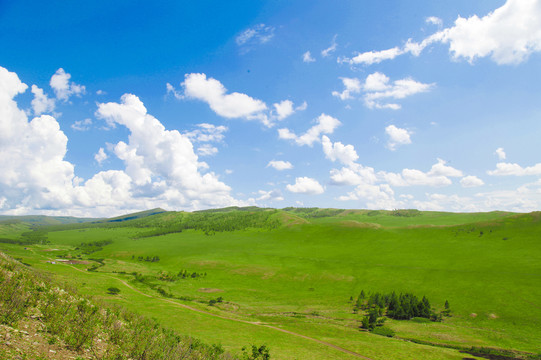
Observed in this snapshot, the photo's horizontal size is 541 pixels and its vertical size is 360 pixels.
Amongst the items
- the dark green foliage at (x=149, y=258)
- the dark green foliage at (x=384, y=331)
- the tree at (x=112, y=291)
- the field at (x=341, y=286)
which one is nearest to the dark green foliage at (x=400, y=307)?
the field at (x=341, y=286)

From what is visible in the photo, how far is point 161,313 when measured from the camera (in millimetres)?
49125

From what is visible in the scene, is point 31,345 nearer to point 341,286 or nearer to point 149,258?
point 341,286

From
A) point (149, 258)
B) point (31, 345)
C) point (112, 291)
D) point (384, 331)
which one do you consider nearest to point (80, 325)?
point (31, 345)

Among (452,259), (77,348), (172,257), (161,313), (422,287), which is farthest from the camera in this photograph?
(172,257)

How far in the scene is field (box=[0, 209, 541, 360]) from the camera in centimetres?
4509

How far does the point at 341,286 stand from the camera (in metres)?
101

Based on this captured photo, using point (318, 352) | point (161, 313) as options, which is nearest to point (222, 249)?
point (161, 313)

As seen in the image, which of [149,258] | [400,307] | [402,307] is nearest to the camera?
[400,307]

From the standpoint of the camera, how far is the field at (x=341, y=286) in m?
45.1

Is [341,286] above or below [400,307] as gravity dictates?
below

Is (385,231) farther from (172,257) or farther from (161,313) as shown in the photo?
(161,313)

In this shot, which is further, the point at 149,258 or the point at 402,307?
the point at 149,258

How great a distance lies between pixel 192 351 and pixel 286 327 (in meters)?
37.8

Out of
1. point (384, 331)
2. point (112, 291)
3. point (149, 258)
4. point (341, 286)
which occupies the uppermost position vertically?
point (112, 291)
